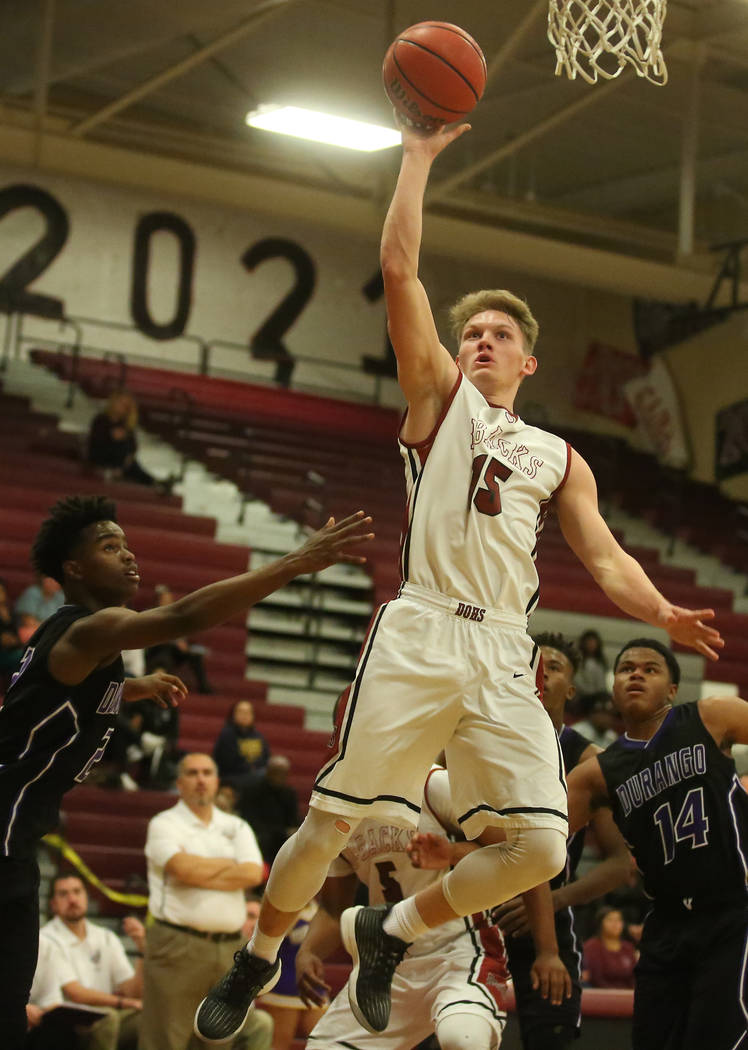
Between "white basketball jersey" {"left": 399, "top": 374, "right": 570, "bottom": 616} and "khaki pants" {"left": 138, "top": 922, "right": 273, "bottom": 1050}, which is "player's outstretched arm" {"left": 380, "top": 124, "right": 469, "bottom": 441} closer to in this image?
"white basketball jersey" {"left": 399, "top": 374, "right": 570, "bottom": 616}

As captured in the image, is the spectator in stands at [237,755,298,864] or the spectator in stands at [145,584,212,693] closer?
the spectator in stands at [237,755,298,864]

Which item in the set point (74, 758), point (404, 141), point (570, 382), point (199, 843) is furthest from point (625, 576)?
point (570, 382)

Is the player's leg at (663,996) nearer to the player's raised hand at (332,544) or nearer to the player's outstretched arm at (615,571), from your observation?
the player's outstretched arm at (615,571)

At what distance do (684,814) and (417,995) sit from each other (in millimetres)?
1189

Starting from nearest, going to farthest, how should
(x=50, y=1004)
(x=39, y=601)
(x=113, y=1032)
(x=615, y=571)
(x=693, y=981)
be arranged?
(x=615, y=571) < (x=693, y=981) < (x=113, y=1032) < (x=50, y=1004) < (x=39, y=601)

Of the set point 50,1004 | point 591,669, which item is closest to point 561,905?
point 50,1004

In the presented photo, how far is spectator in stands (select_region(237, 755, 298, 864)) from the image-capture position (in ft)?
34.2

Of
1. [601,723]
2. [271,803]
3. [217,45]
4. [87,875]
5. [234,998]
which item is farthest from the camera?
[217,45]

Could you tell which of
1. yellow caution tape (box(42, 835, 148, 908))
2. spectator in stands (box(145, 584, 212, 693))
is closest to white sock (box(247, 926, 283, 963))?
yellow caution tape (box(42, 835, 148, 908))

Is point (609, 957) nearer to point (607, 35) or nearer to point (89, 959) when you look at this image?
point (89, 959)

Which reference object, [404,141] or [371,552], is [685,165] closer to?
[371,552]

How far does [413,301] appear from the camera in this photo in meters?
4.60

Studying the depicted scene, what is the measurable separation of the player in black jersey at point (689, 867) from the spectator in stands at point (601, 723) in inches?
279

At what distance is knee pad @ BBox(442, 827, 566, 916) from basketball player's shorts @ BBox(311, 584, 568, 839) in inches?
2.1
